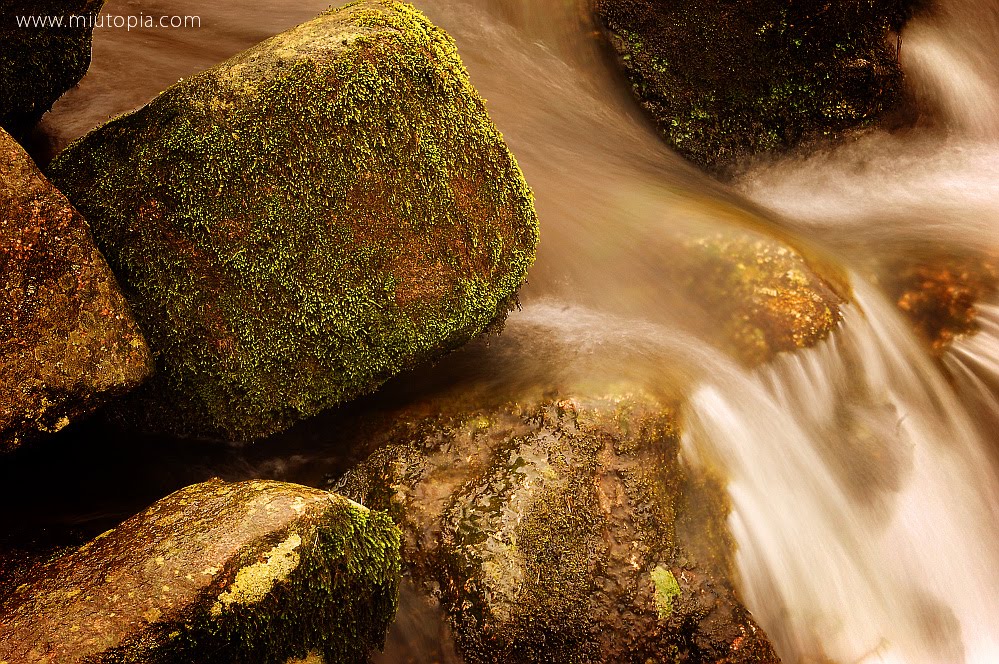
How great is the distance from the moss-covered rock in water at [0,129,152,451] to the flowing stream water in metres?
1.21

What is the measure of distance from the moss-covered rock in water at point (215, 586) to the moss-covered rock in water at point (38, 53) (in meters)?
2.16

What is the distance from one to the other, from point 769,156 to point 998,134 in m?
1.74

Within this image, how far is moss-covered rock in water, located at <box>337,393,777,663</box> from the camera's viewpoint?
328 centimetres

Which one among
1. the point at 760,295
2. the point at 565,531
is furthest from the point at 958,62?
the point at 565,531

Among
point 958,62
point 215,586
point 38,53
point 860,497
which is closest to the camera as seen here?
point 215,586

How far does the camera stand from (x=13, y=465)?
3838 mm

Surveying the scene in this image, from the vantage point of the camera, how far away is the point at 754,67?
451cm

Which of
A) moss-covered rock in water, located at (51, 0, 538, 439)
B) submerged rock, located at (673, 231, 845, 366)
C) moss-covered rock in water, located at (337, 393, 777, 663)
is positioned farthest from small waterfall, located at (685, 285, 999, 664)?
moss-covered rock in water, located at (51, 0, 538, 439)

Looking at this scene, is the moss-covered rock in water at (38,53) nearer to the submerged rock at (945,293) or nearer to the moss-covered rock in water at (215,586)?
the moss-covered rock in water at (215,586)

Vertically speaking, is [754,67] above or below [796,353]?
above

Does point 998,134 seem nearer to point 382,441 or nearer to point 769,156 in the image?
point 769,156

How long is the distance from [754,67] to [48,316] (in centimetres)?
439

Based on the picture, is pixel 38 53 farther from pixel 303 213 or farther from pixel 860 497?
pixel 860 497

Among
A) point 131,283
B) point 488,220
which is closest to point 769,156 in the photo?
point 488,220
